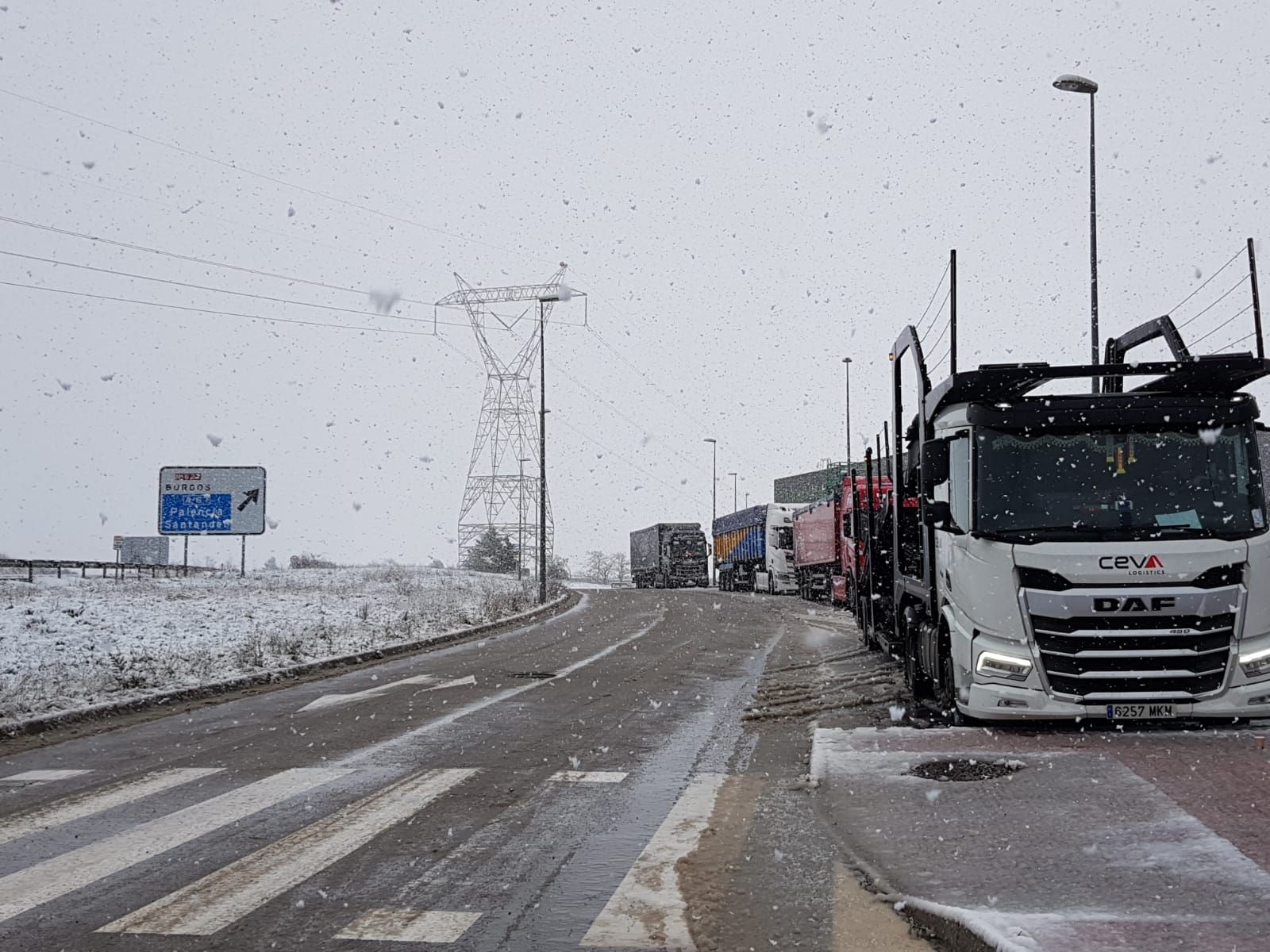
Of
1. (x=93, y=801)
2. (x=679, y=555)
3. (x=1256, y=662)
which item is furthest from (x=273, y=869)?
(x=679, y=555)

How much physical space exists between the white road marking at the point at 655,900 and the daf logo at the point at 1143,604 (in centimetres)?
392

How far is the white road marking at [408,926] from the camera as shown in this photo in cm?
483

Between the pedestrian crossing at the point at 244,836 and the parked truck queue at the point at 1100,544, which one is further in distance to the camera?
the parked truck queue at the point at 1100,544

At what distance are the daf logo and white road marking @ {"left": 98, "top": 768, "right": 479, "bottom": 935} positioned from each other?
17.2 ft

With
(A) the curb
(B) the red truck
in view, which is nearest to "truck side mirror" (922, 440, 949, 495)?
(A) the curb

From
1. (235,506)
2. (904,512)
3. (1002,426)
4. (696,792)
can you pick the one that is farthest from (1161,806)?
(235,506)

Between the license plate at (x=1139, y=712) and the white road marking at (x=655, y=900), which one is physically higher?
the license plate at (x=1139, y=712)

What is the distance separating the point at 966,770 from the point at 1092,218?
17310mm

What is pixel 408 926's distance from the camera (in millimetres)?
4977

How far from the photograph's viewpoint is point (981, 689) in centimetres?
949

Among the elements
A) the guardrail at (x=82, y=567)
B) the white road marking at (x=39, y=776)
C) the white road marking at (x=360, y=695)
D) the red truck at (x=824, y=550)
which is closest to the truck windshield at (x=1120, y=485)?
the white road marking at (x=39, y=776)

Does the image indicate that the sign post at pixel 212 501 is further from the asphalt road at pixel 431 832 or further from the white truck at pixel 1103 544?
the white truck at pixel 1103 544

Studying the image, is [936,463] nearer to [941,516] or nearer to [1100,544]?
[941,516]

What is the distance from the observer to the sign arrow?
1347cm
